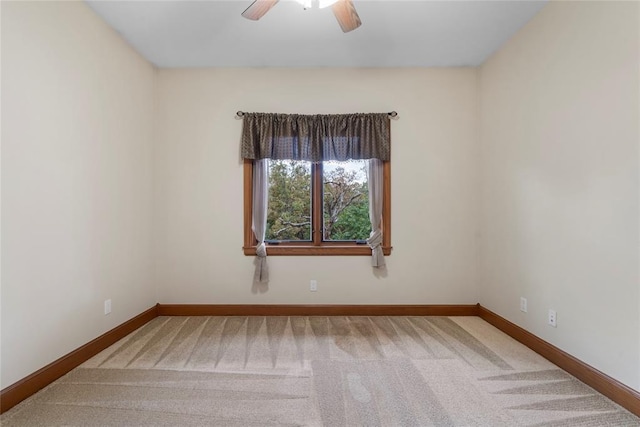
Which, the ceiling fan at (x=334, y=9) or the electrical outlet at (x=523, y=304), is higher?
the ceiling fan at (x=334, y=9)

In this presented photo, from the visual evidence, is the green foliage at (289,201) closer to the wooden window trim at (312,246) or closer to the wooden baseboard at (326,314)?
the wooden window trim at (312,246)

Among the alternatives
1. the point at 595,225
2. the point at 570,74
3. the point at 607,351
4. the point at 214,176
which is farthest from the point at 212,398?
the point at 570,74

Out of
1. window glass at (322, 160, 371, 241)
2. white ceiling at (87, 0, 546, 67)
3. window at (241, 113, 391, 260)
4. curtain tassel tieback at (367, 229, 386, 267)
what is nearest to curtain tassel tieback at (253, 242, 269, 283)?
window at (241, 113, 391, 260)

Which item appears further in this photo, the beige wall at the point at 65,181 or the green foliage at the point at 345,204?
the green foliage at the point at 345,204

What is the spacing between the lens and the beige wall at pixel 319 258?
125 inches

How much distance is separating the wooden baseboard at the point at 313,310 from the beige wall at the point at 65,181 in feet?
1.42

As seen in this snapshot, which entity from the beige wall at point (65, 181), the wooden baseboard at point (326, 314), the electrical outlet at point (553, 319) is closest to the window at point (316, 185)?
the wooden baseboard at point (326, 314)

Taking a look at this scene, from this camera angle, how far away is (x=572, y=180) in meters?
2.05

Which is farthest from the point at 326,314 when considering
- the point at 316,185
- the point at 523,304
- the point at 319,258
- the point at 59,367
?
the point at 59,367

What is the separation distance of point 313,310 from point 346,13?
2674 mm

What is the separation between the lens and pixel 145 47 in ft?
9.08

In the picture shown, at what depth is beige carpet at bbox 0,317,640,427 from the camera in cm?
159

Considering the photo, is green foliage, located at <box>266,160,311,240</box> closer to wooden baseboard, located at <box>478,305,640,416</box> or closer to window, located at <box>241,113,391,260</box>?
window, located at <box>241,113,391,260</box>

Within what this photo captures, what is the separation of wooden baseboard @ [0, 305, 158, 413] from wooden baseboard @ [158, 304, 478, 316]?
448 mm
